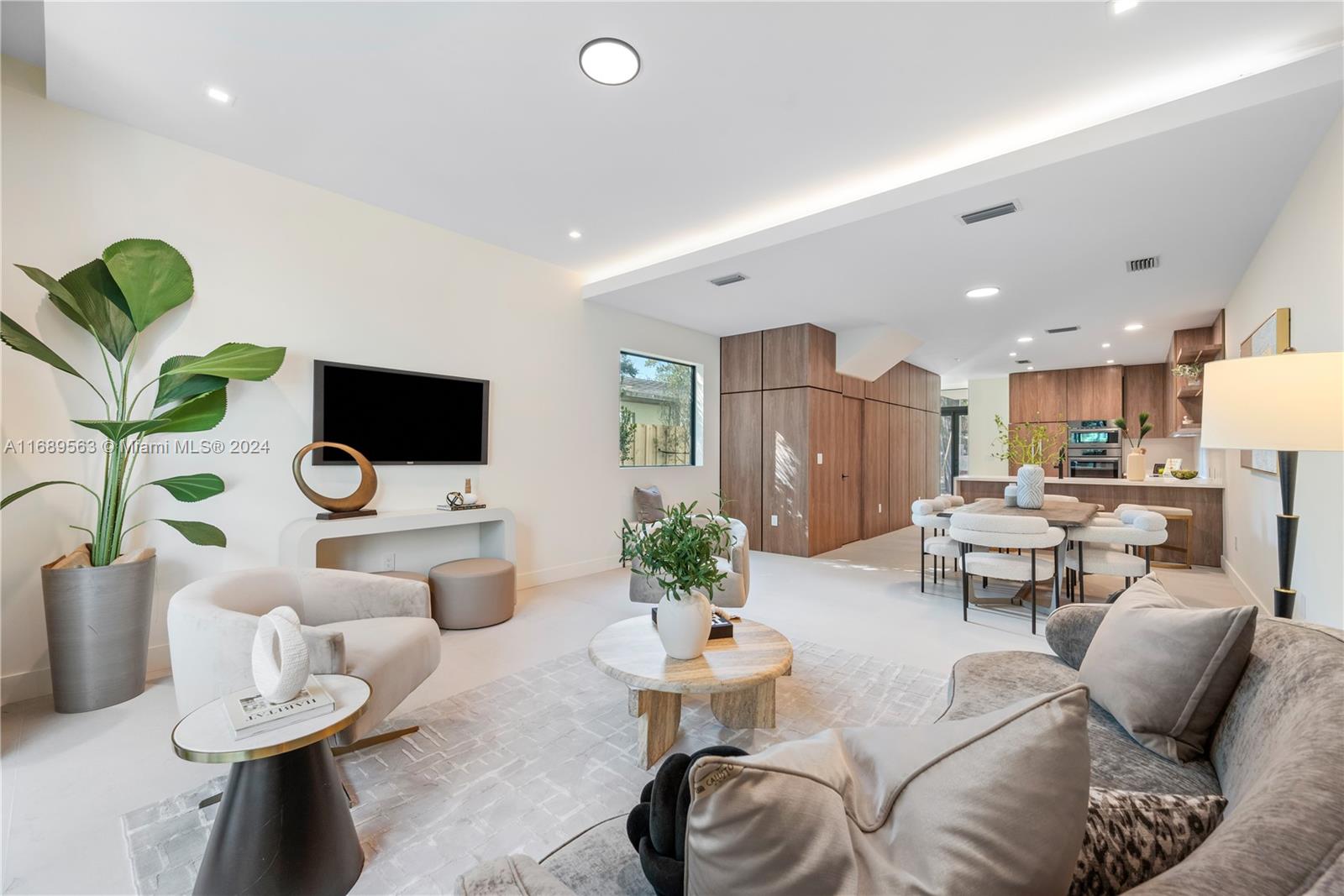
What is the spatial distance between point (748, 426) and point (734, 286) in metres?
2.23

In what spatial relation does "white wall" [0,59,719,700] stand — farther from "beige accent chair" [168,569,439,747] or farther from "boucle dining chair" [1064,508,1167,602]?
"boucle dining chair" [1064,508,1167,602]

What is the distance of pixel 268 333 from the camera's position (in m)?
3.43

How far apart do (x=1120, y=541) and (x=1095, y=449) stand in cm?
589

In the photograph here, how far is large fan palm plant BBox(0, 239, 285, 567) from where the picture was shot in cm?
269

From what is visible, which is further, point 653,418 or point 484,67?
point 653,418

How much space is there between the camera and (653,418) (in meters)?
6.19

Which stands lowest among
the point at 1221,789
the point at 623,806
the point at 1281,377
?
the point at 623,806

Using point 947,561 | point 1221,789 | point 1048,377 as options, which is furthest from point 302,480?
point 1048,377

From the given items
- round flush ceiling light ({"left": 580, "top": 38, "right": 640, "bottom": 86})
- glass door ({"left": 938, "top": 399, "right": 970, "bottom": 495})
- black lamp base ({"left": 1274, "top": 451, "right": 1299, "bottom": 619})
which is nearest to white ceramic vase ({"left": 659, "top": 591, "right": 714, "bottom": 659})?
black lamp base ({"left": 1274, "top": 451, "right": 1299, "bottom": 619})

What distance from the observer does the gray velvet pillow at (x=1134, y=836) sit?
0.75 m

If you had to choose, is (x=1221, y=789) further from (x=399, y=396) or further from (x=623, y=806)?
(x=399, y=396)

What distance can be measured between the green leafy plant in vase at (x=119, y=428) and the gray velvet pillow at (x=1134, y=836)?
Result: 3.61 m

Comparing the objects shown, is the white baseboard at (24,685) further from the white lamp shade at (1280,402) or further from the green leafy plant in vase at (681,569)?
the white lamp shade at (1280,402)

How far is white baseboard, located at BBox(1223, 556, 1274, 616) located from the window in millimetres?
4863
